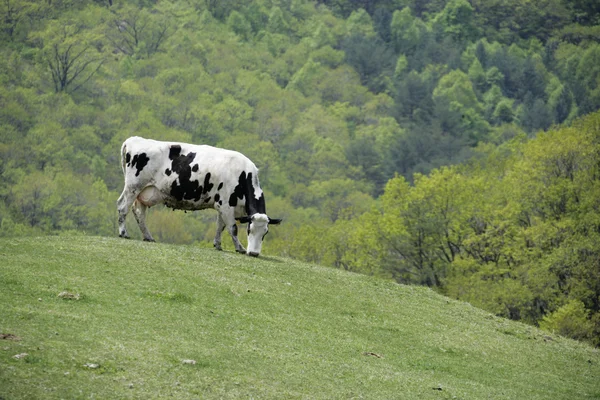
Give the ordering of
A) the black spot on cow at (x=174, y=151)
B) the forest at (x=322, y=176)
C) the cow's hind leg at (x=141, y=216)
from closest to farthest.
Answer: the black spot on cow at (x=174, y=151) → the cow's hind leg at (x=141, y=216) → the forest at (x=322, y=176)

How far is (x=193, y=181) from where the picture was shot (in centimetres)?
3184

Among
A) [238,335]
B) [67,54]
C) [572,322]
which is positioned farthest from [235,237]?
[67,54]

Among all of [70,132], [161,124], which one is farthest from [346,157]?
[70,132]

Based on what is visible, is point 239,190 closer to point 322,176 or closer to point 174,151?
point 174,151

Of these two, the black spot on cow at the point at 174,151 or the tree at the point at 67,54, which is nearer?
the black spot on cow at the point at 174,151

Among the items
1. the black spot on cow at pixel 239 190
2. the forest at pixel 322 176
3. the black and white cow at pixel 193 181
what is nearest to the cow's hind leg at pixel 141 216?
the black and white cow at pixel 193 181

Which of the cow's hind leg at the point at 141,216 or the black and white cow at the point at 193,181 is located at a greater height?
the black and white cow at the point at 193,181

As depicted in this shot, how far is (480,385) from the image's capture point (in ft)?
76.4

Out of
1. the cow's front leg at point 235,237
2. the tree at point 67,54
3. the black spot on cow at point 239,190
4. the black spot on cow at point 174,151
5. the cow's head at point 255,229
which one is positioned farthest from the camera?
the tree at point 67,54

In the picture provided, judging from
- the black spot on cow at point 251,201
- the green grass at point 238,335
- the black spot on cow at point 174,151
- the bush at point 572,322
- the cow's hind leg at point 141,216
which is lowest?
the bush at point 572,322

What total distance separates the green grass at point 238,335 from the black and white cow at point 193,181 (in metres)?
1.75

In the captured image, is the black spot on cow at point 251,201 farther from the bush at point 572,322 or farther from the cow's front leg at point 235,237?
the bush at point 572,322

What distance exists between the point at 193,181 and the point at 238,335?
9.87 metres

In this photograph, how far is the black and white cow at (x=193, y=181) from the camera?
3184cm
